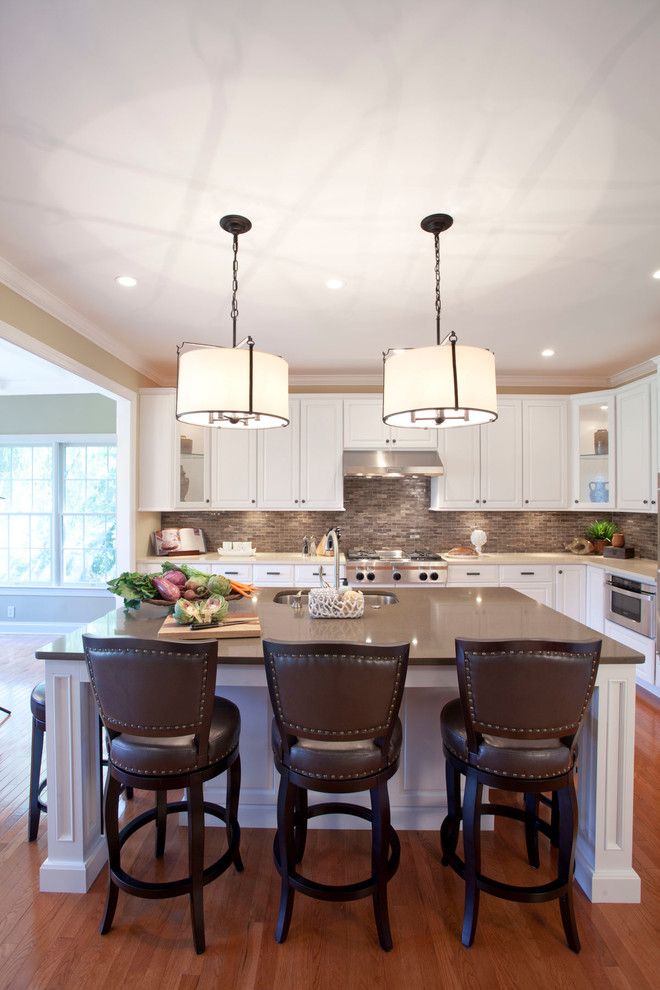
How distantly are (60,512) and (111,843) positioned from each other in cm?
493

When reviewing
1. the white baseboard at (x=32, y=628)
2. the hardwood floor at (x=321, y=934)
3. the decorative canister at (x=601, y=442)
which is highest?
the decorative canister at (x=601, y=442)

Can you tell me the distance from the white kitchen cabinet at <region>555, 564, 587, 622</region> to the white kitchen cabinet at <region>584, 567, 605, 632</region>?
0.16 ft

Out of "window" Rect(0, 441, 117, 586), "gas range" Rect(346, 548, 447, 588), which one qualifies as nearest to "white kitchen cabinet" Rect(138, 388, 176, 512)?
"window" Rect(0, 441, 117, 586)

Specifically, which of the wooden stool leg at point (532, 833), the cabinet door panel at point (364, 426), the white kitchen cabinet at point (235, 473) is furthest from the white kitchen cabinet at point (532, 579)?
the wooden stool leg at point (532, 833)

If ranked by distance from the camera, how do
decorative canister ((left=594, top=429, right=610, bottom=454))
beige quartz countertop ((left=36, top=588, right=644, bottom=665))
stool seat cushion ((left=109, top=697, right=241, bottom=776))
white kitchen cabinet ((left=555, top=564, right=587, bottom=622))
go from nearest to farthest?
stool seat cushion ((left=109, top=697, right=241, bottom=776)), beige quartz countertop ((left=36, top=588, right=644, bottom=665)), white kitchen cabinet ((left=555, top=564, right=587, bottom=622)), decorative canister ((left=594, top=429, right=610, bottom=454))

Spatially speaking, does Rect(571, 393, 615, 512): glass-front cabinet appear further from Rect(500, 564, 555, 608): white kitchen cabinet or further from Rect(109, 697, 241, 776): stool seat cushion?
Rect(109, 697, 241, 776): stool seat cushion

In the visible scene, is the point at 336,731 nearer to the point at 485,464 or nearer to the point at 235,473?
the point at 235,473

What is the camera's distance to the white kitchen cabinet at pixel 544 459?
5137 millimetres

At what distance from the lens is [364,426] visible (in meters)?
5.12

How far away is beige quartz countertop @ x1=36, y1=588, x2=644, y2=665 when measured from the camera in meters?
1.88

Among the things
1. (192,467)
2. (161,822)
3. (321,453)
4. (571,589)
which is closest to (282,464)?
(321,453)

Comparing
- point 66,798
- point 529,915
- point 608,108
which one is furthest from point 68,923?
point 608,108

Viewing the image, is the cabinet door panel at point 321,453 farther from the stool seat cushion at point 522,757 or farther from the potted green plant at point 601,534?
the stool seat cushion at point 522,757

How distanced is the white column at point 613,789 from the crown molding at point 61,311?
3.42 meters
